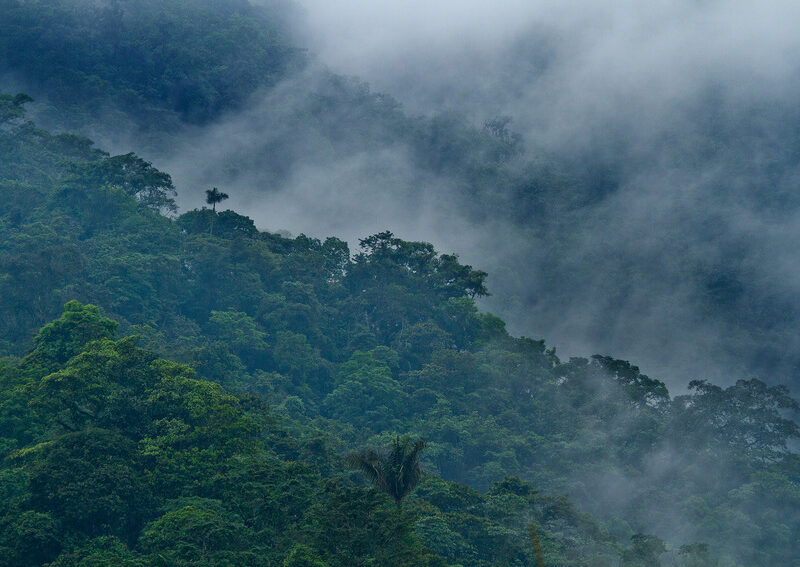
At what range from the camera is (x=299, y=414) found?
5978 centimetres

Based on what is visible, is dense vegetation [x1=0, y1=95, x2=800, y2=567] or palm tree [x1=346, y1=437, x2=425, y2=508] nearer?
dense vegetation [x1=0, y1=95, x2=800, y2=567]

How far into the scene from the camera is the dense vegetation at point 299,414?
1270 inches

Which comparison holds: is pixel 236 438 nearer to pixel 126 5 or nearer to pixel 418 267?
pixel 418 267

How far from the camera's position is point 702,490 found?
5909 centimetres

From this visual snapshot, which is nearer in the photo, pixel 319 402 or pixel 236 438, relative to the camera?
pixel 236 438

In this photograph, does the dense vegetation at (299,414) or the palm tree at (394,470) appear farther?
the palm tree at (394,470)

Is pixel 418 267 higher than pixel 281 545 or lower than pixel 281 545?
higher

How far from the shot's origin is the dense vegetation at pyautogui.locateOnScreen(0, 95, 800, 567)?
32250 mm

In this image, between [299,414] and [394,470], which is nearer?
[394,470]

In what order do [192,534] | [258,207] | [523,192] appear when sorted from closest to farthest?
[192,534], [258,207], [523,192]

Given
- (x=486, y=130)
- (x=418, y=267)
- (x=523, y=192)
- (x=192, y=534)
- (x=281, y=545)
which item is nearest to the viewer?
(x=192, y=534)

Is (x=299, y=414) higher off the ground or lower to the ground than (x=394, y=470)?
higher

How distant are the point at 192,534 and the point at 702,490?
39.3m

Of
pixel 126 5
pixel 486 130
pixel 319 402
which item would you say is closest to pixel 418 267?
pixel 319 402
